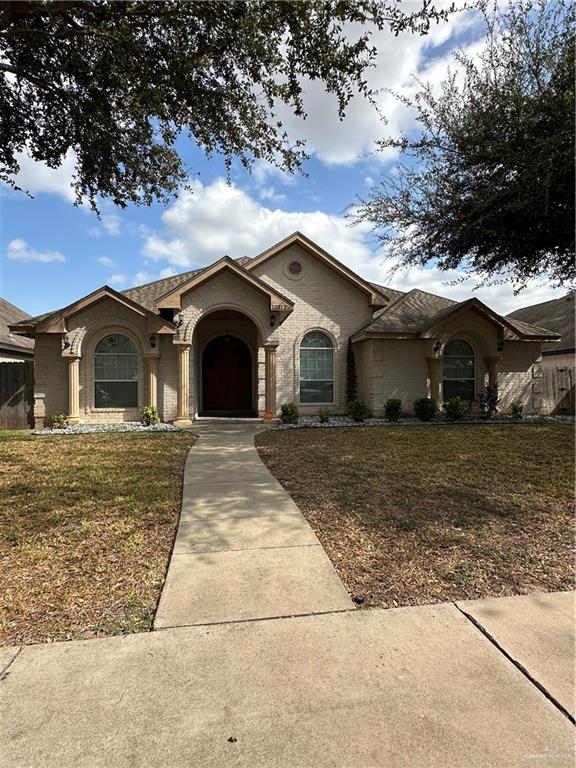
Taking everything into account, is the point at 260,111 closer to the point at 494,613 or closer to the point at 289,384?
the point at 494,613

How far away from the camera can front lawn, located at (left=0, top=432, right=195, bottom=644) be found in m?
3.00

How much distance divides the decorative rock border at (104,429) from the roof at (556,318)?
14757 millimetres

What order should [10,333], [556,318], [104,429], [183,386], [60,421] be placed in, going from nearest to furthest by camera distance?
[104,429] < [60,421] < [183,386] < [10,333] < [556,318]

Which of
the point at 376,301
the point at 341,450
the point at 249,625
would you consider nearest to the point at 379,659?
the point at 249,625

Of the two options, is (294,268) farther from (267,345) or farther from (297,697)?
(297,697)

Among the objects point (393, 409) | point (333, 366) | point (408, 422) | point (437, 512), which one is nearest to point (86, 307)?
point (333, 366)

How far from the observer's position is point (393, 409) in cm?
1444

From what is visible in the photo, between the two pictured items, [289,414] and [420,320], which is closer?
[289,414]

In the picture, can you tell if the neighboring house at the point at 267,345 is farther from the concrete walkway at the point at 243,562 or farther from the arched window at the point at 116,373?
the concrete walkway at the point at 243,562

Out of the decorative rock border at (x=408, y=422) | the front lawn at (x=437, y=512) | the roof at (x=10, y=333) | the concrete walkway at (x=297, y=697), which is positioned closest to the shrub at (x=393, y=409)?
the decorative rock border at (x=408, y=422)

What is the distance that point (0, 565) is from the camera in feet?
12.3

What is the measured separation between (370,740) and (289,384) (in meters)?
13.7

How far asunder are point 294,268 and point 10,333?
13.6m

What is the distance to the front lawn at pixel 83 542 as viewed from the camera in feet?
9.86
